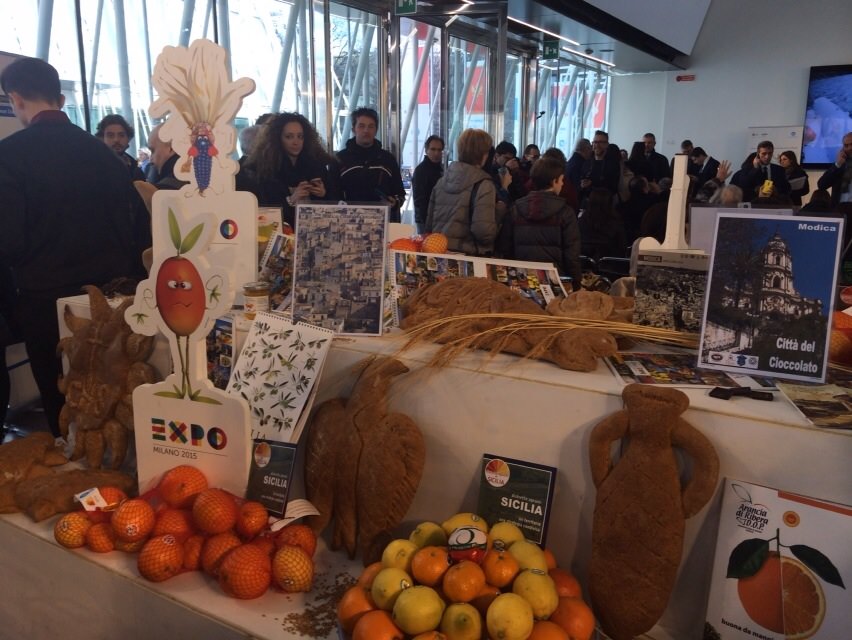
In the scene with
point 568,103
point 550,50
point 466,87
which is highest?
point 550,50

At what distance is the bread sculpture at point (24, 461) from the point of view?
5.15ft

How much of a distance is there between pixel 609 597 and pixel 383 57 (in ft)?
24.3

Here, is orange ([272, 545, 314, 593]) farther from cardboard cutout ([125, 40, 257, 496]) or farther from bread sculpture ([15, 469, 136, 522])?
bread sculpture ([15, 469, 136, 522])

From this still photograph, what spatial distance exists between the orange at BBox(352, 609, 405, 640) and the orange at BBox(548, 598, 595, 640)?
25 cm

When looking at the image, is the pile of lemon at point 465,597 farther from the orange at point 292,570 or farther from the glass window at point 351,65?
the glass window at point 351,65

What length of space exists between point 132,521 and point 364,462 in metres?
0.50

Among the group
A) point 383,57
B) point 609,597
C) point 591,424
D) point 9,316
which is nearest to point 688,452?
point 591,424

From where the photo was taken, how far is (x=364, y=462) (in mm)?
1350

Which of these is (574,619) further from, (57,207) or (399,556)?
(57,207)

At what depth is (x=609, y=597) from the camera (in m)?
1.17

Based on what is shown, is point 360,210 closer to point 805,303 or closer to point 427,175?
point 805,303

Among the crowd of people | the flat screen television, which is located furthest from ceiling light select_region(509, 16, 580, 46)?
the flat screen television

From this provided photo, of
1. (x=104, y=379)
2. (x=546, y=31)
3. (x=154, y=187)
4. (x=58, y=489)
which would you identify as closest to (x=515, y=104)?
(x=546, y=31)

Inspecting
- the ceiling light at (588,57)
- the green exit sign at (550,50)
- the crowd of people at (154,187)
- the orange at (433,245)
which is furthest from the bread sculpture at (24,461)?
the ceiling light at (588,57)
